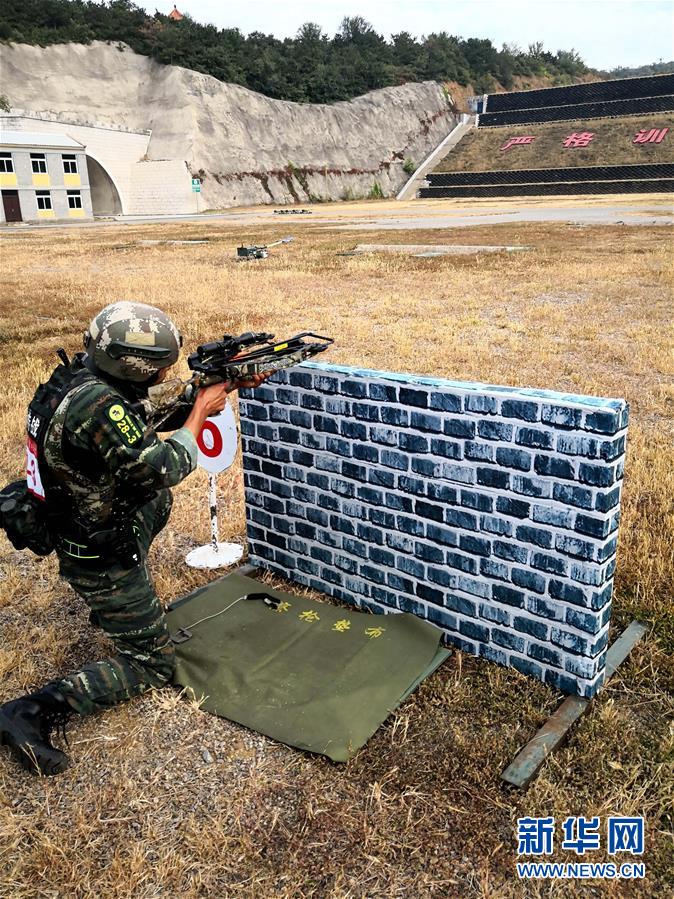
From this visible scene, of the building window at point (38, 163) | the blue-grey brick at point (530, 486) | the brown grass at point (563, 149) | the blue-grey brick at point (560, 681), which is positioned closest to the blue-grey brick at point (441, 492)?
the blue-grey brick at point (530, 486)

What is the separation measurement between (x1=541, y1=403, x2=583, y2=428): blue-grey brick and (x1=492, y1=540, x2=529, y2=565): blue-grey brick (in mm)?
645

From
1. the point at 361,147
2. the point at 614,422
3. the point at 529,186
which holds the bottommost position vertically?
the point at 614,422

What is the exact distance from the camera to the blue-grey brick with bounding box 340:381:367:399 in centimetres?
379

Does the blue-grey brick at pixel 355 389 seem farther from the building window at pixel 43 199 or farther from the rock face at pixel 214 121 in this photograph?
the rock face at pixel 214 121

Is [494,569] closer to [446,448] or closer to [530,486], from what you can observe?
[530,486]

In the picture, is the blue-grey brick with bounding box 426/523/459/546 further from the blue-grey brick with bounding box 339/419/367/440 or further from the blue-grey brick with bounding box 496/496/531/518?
the blue-grey brick with bounding box 339/419/367/440

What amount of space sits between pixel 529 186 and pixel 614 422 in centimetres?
6134

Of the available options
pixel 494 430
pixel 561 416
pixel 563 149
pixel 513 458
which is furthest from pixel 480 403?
pixel 563 149

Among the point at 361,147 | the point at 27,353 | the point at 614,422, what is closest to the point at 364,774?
the point at 614,422

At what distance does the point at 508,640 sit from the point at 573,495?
887mm

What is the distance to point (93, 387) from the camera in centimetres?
301

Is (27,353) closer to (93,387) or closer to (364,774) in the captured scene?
(93,387)

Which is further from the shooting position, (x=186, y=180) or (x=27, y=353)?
Result: (x=186, y=180)

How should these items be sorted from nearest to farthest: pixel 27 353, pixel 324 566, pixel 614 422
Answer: pixel 614 422 < pixel 324 566 < pixel 27 353
